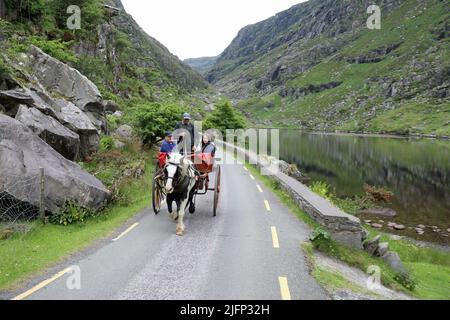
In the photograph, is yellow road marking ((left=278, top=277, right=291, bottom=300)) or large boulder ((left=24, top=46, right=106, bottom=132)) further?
large boulder ((left=24, top=46, right=106, bottom=132))

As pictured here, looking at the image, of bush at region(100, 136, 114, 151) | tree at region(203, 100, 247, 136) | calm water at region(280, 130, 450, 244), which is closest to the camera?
bush at region(100, 136, 114, 151)

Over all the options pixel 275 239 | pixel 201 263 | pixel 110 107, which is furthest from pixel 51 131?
pixel 110 107

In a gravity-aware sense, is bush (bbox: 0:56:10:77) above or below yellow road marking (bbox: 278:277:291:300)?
above

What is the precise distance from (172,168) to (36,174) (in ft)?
14.6

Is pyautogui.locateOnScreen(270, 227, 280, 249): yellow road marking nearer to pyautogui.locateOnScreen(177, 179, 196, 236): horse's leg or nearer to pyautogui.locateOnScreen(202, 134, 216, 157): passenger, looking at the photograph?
pyautogui.locateOnScreen(177, 179, 196, 236): horse's leg

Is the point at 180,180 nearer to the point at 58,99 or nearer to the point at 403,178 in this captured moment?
the point at 58,99

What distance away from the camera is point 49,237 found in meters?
11.0

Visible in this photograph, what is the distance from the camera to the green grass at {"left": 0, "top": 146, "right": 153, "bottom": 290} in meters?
8.50

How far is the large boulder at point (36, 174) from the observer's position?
11359 mm

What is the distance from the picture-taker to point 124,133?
25.3 meters

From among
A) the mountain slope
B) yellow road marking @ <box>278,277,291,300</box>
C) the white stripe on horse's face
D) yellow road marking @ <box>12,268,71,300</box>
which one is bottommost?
yellow road marking @ <box>278,277,291,300</box>

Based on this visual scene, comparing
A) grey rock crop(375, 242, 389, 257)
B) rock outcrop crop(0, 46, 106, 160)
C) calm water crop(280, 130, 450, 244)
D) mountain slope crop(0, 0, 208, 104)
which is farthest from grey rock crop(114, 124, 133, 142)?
calm water crop(280, 130, 450, 244)

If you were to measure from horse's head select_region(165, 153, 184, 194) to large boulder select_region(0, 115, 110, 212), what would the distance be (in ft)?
12.4

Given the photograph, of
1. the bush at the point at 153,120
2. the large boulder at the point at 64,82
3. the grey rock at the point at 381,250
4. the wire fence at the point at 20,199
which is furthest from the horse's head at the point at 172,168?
the bush at the point at 153,120
